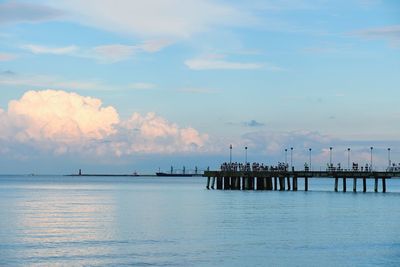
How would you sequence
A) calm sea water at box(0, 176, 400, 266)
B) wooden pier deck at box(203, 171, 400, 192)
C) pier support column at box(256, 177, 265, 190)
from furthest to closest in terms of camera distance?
pier support column at box(256, 177, 265, 190) < wooden pier deck at box(203, 171, 400, 192) < calm sea water at box(0, 176, 400, 266)

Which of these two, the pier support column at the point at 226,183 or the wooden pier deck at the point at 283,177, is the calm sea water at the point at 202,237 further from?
the pier support column at the point at 226,183

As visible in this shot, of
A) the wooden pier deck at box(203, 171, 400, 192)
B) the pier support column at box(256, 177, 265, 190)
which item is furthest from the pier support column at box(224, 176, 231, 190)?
the pier support column at box(256, 177, 265, 190)

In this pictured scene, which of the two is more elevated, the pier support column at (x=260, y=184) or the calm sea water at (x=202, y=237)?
the pier support column at (x=260, y=184)

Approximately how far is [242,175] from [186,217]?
62.9 metres

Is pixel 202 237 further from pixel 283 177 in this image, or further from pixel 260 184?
pixel 260 184

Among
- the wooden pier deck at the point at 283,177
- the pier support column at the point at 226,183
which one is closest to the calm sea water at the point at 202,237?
the wooden pier deck at the point at 283,177

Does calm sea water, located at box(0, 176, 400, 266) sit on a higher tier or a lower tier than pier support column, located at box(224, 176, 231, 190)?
lower

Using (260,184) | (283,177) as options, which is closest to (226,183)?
(260,184)

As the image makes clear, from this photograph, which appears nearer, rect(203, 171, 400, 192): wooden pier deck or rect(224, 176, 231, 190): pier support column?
rect(203, 171, 400, 192): wooden pier deck

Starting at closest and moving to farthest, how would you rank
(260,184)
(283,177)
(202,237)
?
(202,237) < (283,177) < (260,184)

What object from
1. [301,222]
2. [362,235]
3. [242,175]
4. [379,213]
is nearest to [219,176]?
[242,175]

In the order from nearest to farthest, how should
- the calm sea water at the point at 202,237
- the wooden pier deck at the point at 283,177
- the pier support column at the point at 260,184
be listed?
the calm sea water at the point at 202,237 → the wooden pier deck at the point at 283,177 → the pier support column at the point at 260,184

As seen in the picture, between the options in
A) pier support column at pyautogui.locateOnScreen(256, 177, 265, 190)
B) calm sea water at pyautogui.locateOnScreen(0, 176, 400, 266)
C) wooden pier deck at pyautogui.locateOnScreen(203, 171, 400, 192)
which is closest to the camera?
calm sea water at pyautogui.locateOnScreen(0, 176, 400, 266)

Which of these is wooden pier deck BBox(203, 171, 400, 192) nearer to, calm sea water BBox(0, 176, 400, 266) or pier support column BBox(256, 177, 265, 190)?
pier support column BBox(256, 177, 265, 190)
